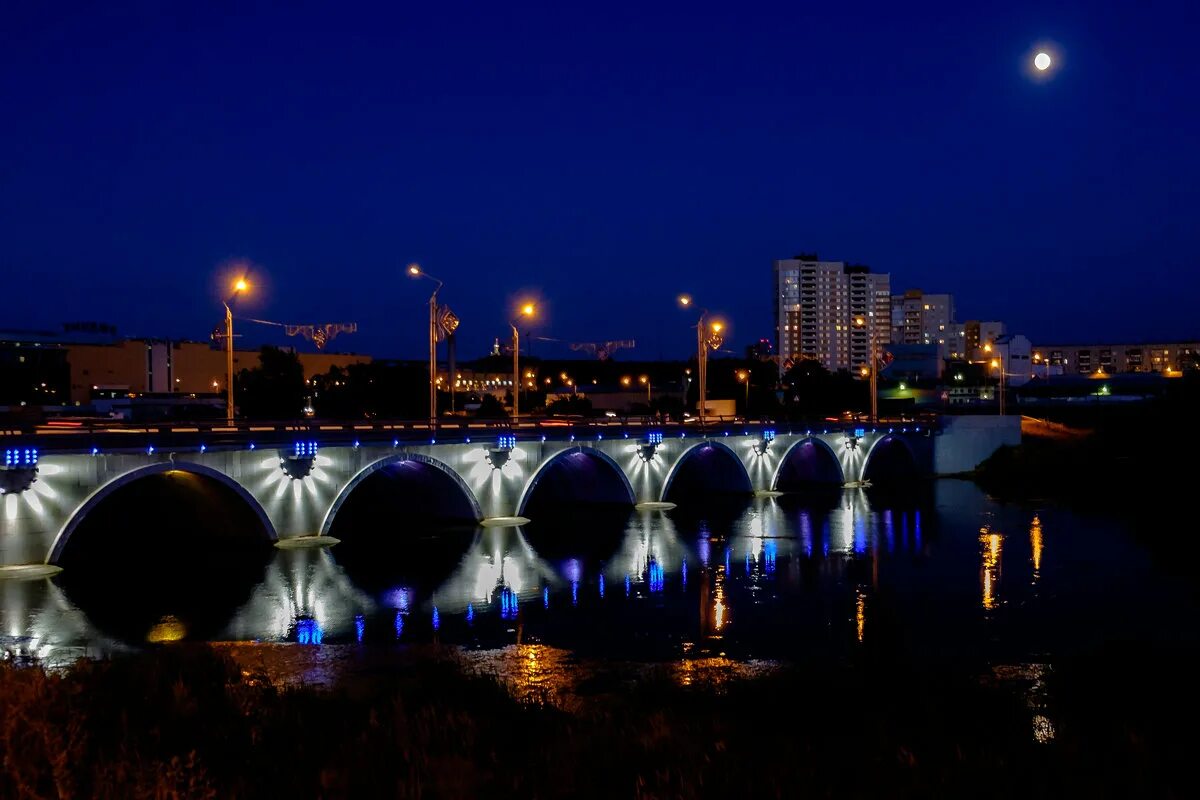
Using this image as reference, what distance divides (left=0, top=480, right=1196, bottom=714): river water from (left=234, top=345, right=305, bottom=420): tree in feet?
114

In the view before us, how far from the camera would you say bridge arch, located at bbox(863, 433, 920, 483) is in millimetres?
81000

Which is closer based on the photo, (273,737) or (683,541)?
(273,737)

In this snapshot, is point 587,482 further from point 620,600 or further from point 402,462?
point 620,600

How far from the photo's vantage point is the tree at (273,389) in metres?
80.6

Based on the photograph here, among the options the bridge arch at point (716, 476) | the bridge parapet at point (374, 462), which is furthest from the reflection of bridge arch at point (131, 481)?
the bridge arch at point (716, 476)

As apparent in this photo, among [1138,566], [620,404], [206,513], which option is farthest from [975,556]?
[620,404]

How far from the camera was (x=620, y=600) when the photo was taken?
A: 107 feet

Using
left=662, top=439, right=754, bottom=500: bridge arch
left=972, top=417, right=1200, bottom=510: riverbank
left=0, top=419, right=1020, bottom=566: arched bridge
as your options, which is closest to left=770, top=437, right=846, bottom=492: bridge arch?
left=0, top=419, right=1020, bottom=566: arched bridge

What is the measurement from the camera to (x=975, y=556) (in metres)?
41.6

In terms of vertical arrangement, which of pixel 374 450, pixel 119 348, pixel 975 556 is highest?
pixel 119 348

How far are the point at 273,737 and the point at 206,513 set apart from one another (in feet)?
92.3

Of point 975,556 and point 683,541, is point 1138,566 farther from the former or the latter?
point 683,541

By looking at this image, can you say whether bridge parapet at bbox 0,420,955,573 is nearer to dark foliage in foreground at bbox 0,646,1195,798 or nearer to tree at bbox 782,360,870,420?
dark foliage in foreground at bbox 0,646,1195,798

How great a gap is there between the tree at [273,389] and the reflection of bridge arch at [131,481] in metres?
40.2
